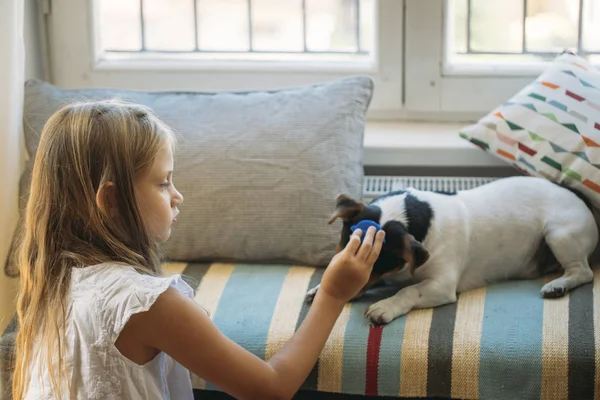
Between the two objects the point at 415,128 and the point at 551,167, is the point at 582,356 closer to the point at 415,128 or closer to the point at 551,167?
the point at 551,167

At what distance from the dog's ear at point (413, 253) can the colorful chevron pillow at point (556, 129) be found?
0.48 meters

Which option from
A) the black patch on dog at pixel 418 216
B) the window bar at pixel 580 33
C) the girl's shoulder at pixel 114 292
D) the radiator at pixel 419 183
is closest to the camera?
the girl's shoulder at pixel 114 292

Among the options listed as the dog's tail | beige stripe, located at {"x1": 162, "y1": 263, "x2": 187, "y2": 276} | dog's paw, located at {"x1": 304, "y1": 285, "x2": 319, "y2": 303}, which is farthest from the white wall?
the dog's tail

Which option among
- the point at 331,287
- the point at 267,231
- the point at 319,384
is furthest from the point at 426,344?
the point at 267,231

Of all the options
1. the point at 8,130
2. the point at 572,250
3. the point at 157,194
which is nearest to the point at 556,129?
the point at 572,250

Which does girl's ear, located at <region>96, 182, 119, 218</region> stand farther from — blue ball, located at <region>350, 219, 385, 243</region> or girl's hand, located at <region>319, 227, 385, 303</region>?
blue ball, located at <region>350, 219, 385, 243</region>

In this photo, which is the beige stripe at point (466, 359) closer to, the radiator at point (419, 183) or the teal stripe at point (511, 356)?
the teal stripe at point (511, 356)

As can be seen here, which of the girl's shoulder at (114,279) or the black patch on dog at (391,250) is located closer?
the girl's shoulder at (114,279)

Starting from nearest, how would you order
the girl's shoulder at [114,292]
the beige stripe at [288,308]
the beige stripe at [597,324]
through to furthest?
the girl's shoulder at [114,292]
the beige stripe at [597,324]
the beige stripe at [288,308]

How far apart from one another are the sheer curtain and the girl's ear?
33.9 inches

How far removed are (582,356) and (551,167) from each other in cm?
54

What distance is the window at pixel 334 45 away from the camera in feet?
7.68

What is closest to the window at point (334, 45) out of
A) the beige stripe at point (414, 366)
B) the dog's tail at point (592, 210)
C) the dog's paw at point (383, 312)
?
the dog's tail at point (592, 210)

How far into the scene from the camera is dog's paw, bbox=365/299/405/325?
167 centimetres
